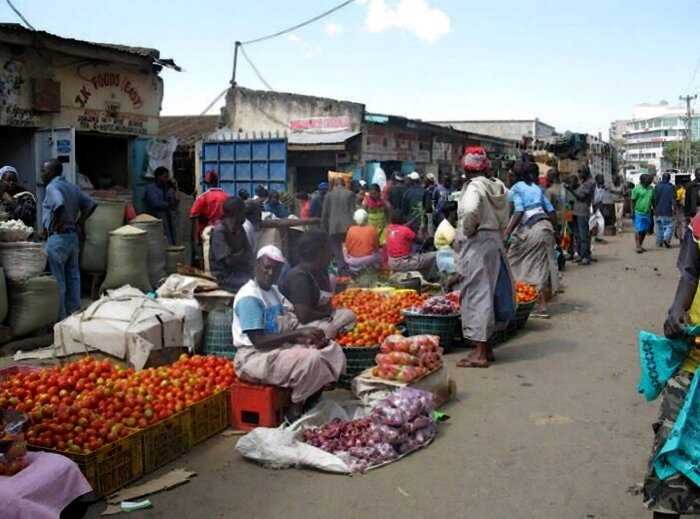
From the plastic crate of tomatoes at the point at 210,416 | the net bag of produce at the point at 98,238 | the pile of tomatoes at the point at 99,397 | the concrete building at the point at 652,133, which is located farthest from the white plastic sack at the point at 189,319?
the concrete building at the point at 652,133

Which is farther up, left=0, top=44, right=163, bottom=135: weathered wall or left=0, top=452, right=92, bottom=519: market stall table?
left=0, top=44, right=163, bottom=135: weathered wall

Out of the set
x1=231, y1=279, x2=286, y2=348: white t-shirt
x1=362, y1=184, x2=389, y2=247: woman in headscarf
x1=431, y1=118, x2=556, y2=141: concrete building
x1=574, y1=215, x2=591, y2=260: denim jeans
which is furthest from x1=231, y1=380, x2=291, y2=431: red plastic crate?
x1=431, y1=118, x2=556, y2=141: concrete building

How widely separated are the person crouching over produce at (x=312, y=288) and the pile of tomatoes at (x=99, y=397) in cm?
78

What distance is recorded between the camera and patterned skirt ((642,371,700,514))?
317 cm

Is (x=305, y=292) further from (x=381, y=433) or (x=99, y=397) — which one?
(x=99, y=397)

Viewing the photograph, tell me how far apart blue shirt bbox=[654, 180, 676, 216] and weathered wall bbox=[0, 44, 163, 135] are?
12527 mm

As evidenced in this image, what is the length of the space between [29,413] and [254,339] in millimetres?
1522

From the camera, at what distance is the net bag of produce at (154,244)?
10922 mm

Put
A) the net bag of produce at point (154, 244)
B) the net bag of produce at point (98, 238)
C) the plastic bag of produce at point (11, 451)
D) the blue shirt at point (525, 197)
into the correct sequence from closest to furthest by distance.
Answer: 1. the plastic bag of produce at point (11, 451)
2. the blue shirt at point (525, 197)
3. the net bag of produce at point (98, 238)
4. the net bag of produce at point (154, 244)

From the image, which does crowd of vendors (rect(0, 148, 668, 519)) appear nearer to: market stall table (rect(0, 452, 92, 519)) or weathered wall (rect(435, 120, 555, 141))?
market stall table (rect(0, 452, 92, 519))

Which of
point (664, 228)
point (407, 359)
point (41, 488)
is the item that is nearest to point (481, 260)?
point (407, 359)

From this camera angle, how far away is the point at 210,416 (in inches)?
210

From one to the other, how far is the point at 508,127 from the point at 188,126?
23.8 m

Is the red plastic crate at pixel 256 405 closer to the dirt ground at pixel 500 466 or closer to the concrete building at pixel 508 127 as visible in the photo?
the dirt ground at pixel 500 466
